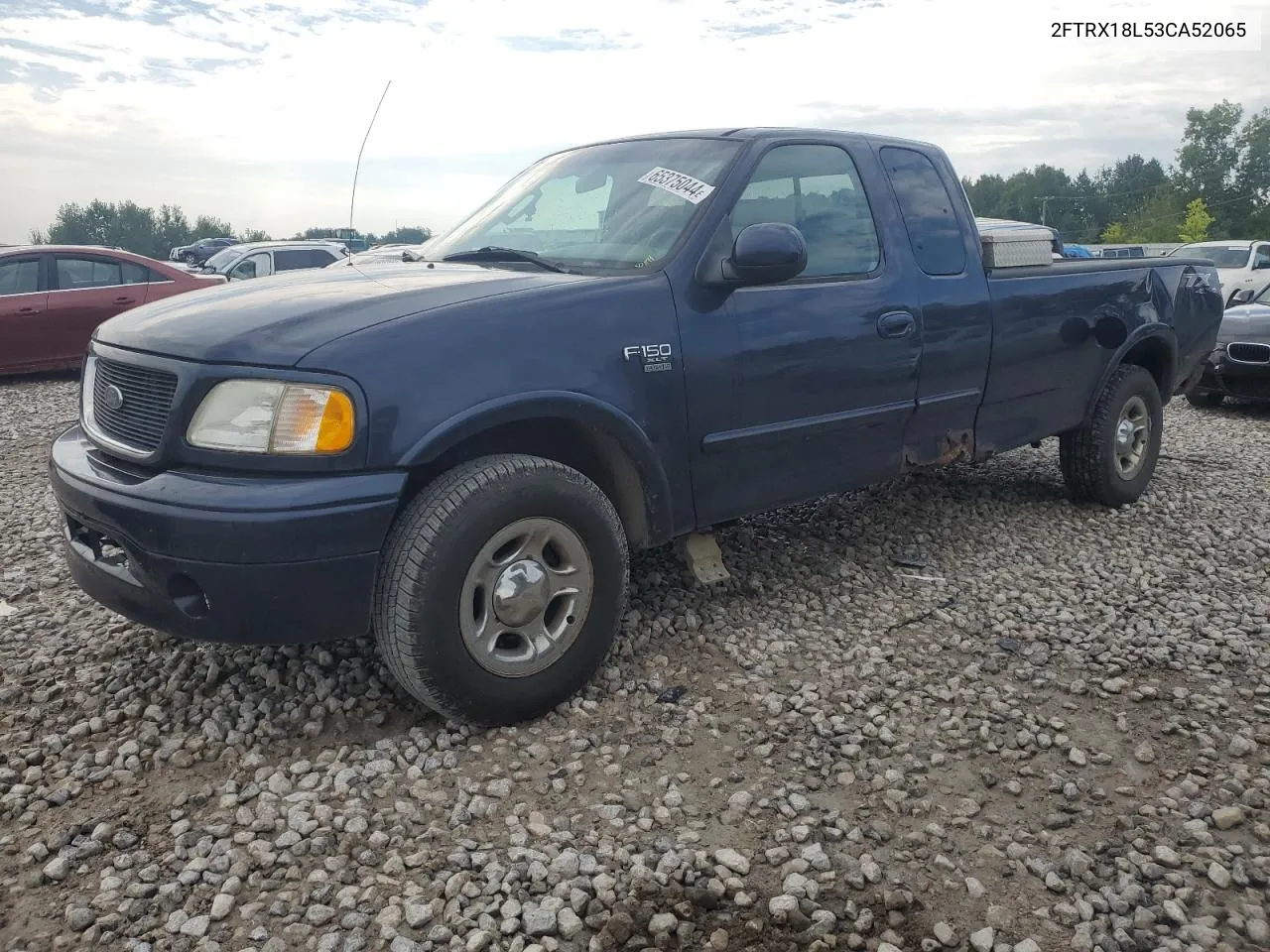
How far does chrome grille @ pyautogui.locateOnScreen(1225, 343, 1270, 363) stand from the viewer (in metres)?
9.34

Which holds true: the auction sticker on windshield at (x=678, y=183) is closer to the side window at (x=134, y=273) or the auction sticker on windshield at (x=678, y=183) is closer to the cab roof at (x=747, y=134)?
the cab roof at (x=747, y=134)

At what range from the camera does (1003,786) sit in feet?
9.58

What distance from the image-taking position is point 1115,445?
564cm

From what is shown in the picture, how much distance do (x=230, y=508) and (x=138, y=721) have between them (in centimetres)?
103

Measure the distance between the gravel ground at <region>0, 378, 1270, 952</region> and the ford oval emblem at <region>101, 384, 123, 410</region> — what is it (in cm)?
98

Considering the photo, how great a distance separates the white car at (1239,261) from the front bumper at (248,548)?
17349 millimetres

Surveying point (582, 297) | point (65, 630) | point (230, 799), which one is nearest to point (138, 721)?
point (230, 799)

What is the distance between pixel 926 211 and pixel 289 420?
9.96ft

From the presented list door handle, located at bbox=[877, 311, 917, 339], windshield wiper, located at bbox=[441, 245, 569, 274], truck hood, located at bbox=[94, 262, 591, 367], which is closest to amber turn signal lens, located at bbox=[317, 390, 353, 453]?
truck hood, located at bbox=[94, 262, 591, 367]

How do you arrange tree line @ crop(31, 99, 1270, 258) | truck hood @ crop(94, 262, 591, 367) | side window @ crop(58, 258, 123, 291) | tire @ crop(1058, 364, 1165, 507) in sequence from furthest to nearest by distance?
tree line @ crop(31, 99, 1270, 258), side window @ crop(58, 258, 123, 291), tire @ crop(1058, 364, 1165, 507), truck hood @ crop(94, 262, 591, 367)

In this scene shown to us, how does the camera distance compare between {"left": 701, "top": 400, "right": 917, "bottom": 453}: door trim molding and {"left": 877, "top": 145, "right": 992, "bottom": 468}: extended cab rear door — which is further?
{"left": 877, "top": 145, "right": 992, "bottom": 468}: extended cab rear door

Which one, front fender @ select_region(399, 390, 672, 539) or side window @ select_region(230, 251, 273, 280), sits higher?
side window @ select_region(230, 251, 273, 280)

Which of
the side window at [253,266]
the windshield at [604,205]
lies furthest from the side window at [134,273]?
the windshield at [604,205]

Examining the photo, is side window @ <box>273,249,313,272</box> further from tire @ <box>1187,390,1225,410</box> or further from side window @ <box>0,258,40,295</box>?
tire @ <box>1187,390,1225,410</box>
